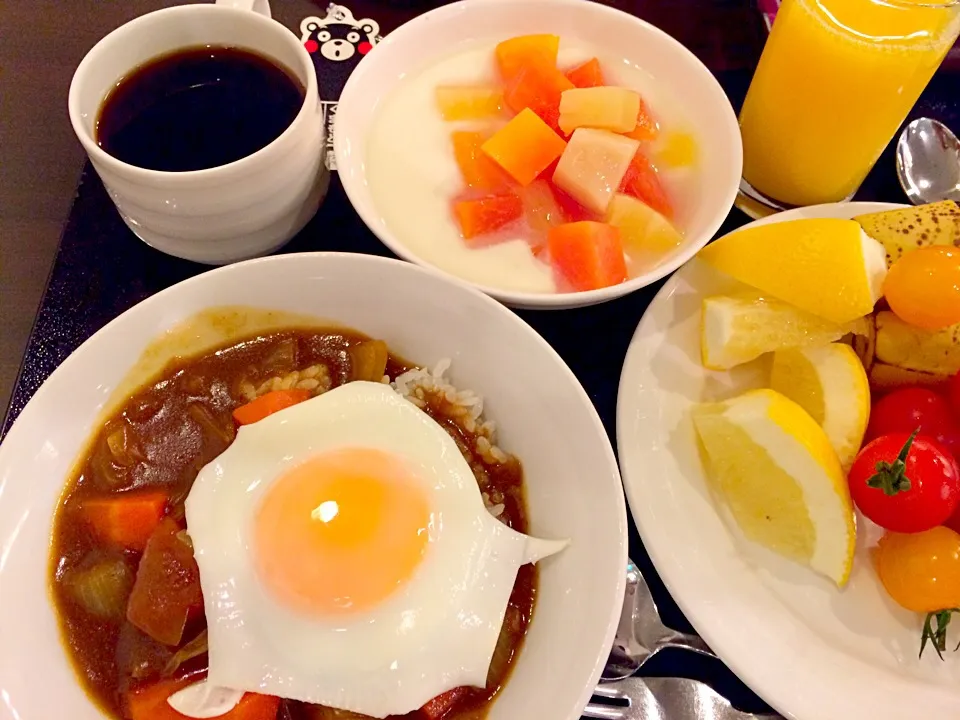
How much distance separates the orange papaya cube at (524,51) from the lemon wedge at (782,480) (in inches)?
42.4

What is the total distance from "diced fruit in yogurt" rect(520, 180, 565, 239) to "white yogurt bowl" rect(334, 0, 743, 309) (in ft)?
0.71

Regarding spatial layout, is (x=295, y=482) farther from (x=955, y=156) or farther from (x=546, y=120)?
(x=955, y=156)

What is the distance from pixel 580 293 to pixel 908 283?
0.69m

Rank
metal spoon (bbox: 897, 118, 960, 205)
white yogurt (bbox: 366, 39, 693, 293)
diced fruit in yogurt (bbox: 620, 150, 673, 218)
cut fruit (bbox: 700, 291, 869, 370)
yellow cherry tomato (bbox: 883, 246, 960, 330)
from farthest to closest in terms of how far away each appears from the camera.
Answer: metal spoon (bbox: 897, 118, 960, 205)
diced fruit in yogurt (bbox: 620, 150, 673, 218)
white yogurt (bbox: 366, 39, 693, 293)
cut fruit (bbox: 700, 291, 869, 370)
yellow cherry tomato (bbox: 883, 246, 960, 330)

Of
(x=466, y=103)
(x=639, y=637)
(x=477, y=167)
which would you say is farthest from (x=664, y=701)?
(x=466, y=103)

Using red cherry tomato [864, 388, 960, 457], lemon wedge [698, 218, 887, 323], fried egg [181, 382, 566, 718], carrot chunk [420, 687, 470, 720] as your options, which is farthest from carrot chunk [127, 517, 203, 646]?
red cherry tomato [864, 388, 960, 457]

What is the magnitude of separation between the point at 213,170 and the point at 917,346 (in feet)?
5.06

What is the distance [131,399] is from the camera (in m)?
1.40

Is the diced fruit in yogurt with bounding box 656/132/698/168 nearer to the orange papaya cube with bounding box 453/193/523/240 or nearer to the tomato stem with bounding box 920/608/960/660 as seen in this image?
the orange papaya cube with bounding box 453/193/523/240

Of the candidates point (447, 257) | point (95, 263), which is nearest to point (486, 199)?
point (447, 257)

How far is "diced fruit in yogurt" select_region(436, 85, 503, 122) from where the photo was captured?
1.99m

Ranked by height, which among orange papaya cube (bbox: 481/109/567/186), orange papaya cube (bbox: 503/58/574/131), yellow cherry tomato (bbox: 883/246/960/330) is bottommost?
orange papaya cube (bbox: 481/109/567/186)

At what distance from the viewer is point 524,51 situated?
1991 mm

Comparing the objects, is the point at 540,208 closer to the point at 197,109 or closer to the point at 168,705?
the point at 197,109
